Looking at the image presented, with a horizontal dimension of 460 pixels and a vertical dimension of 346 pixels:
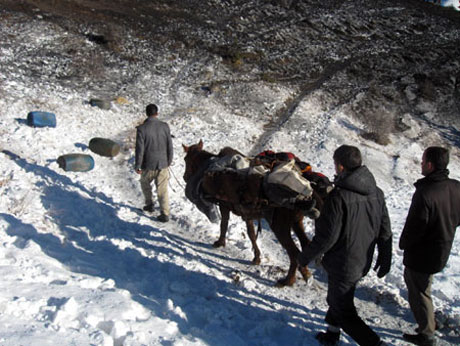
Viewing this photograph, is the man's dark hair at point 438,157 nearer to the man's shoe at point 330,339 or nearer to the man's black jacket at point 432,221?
the man's black jacket at point 432,221

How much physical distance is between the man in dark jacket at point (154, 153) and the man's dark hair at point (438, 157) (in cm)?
398

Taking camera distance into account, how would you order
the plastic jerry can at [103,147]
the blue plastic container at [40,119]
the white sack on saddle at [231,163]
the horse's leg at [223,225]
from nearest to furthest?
the white sack on saddle at [231,163], the horse's leg at [223,225], the plastic jerry can at [103,147], the blue plastic container at [40,119]

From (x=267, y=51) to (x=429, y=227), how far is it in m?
17.2

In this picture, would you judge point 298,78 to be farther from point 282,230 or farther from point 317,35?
point 282,230

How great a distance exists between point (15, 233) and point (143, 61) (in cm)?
1291

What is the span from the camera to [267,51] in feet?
63.6

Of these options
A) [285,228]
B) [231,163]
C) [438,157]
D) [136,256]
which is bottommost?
[136,256]

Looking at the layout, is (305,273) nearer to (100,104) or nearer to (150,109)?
(150,109)

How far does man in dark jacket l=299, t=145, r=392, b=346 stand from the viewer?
3.16 metres

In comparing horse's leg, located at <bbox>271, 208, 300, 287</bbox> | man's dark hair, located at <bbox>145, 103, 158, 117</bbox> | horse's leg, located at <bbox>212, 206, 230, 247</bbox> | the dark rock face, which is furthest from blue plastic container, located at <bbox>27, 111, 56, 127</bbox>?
horse's leg, located at <bbox>271, 208, 300, 287</bbox>

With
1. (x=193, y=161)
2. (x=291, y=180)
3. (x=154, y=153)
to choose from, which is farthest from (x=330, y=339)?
(x=154, y=153)

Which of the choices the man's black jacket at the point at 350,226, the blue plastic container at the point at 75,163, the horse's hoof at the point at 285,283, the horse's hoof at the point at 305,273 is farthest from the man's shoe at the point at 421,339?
the blue plastic container at the point at 75,163

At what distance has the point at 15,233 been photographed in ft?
17.0

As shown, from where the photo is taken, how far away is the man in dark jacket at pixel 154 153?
606cm
